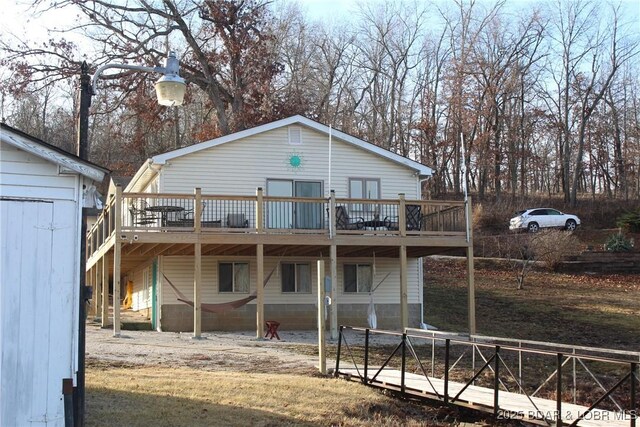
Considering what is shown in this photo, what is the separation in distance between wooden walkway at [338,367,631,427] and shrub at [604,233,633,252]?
27.1 metres

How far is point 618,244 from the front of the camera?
38938 mm

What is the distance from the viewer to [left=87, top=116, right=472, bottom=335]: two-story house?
22.1 metres

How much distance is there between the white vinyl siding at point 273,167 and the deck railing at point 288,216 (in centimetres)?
106

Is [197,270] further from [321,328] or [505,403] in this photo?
[505,403]

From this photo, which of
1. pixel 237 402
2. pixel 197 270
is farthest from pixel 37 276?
pixel 197 270

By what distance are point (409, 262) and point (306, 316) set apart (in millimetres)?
3941

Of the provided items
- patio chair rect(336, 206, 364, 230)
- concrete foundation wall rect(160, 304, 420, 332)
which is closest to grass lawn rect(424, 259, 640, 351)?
concrete foundation wall rect(160, 304, 420, 332)

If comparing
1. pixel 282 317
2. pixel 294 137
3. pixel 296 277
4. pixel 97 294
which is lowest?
pixel 282 317

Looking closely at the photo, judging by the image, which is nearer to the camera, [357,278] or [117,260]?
[117,260]

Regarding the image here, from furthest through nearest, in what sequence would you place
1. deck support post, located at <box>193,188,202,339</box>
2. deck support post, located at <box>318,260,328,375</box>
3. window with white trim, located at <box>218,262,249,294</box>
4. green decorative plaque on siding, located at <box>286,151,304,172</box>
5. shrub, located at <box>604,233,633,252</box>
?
1. shrub, located at <box>604,233,633,252</box>
2. green decorative plaque on siding, located at <box>286,151,304,172</box>
3. window with white trim, located at <box>218,262,249,294</box>
4. deck support post, located at <box>193,188,202,339</box>
5. deck support post, located at <box>318,260,328,375</box>

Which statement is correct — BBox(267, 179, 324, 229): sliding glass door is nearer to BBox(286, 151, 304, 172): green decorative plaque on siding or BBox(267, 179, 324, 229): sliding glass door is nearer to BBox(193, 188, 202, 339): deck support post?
BBox(286, 151, 304, 172): green decorative plaque on siding

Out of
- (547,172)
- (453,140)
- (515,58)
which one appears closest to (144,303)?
(453,140)

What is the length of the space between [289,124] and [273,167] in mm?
1449

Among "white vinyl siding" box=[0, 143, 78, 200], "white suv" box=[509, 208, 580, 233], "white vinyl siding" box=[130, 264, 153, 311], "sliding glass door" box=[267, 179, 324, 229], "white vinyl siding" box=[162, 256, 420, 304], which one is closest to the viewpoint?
"white vinyl siding" box=[0, 143, 78, 200]
